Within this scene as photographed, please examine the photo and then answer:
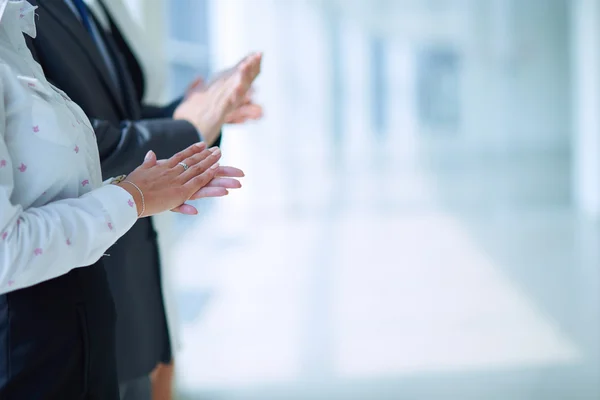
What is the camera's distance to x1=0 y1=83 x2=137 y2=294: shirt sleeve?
2.67 feet

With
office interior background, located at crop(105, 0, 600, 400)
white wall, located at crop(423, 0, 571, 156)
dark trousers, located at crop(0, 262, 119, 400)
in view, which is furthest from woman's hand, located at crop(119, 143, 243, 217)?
white wall, located at crop(423, 0, 571, 156)

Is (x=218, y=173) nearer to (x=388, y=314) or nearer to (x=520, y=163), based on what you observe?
(x=388, y=314)

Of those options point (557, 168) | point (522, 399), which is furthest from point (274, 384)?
point (557, 168)

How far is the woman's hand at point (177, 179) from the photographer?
99cm

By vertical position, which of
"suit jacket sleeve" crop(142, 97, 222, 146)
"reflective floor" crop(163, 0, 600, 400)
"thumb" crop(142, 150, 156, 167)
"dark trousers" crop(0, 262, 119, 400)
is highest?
"suit jacket sleeve" crop(142, 97, 222, 146)

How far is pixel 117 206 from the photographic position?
910mm

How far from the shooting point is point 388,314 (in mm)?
3598

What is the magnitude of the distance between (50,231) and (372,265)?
4057 millimetres

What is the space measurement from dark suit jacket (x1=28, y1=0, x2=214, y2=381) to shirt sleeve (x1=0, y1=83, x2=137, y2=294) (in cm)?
34

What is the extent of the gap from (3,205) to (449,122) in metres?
7.78

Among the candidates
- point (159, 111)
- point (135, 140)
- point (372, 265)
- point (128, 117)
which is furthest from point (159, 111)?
point (372, 265)

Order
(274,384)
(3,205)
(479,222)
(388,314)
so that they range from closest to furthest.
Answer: (3,205)
(274,384)
(388,314)
(479,222)

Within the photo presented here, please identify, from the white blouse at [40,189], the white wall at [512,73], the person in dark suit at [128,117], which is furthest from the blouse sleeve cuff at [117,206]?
the white wall at [512,73]

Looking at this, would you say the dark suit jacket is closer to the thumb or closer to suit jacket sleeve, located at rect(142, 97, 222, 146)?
suit jacket sleeve, located at rect(142, 97, 222, 146)
